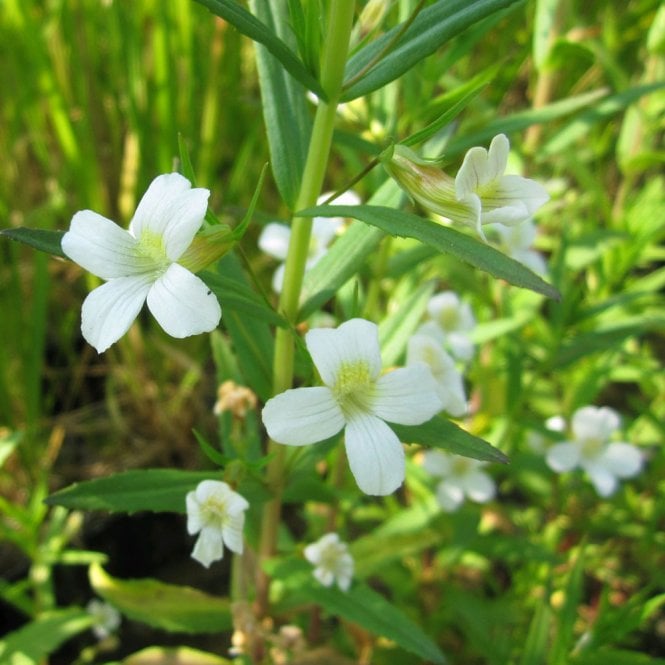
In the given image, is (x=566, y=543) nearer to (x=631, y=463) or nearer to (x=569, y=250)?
(x=631, y=463)

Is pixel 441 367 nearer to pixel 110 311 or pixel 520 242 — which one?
pixel 520 242

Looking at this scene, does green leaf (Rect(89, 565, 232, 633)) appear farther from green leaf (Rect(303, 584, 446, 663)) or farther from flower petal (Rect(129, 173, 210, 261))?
flower petal (Rect(129, 173, 210, 261))

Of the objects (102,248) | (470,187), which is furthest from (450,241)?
(102,248)

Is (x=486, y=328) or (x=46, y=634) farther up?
(x=486, y=328)

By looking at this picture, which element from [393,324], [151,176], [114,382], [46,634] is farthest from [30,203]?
[393,324]

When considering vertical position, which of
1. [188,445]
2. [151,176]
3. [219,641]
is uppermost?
[151,176]

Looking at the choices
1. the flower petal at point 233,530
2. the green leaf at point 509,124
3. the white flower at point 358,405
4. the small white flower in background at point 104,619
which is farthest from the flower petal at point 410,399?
the small white flower in background at point 104,619
